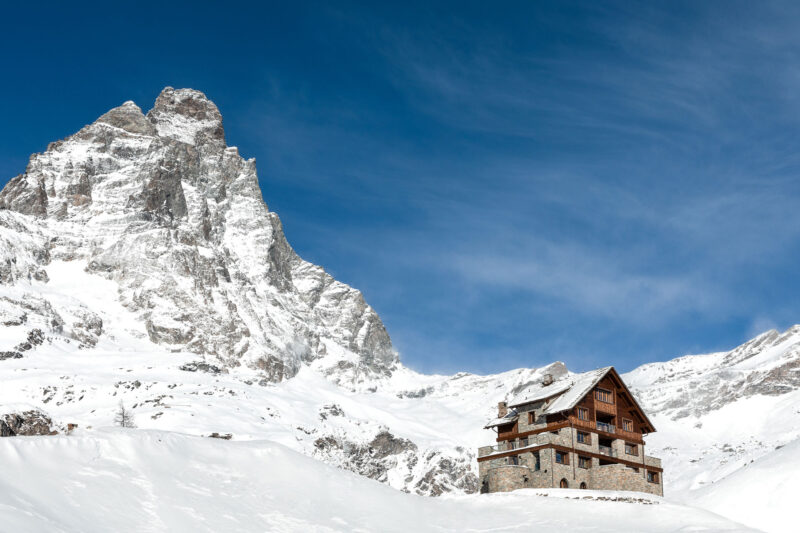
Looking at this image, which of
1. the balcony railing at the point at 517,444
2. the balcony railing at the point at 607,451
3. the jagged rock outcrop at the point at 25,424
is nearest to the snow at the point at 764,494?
the balcony railing at the point at 607,451

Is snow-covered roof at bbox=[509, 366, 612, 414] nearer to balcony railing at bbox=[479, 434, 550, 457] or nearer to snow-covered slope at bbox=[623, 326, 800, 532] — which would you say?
balcony railing at bbox=[479, 434, 550, 457]

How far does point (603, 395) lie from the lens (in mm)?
62031

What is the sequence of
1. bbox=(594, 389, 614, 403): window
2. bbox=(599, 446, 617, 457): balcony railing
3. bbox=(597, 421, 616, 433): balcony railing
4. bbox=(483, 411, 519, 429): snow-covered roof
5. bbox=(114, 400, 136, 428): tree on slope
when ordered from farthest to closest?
bbox=(114, 400, 136, 428): tree on slope < bbox=(483, 411, 519, 429): snow-covered roof < bbox=(594, 389, 614, 403): window < bbox=(597, 421, 616, 433): balcony railing < bbox=(599, 446, 617, 457): balcony railing

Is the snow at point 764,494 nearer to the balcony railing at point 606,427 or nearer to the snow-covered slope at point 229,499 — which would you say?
the snow-covered slope at point 229,499

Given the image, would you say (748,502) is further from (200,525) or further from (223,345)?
(223,345)

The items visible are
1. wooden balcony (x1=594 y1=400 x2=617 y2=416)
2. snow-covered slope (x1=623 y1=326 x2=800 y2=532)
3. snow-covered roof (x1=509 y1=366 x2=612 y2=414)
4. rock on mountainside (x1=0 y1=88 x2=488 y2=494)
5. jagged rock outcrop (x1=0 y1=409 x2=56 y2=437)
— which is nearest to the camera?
snow-covered slope (x1=623 y1=326 x2=800 y2=532)

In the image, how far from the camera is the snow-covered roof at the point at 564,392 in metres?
59.0

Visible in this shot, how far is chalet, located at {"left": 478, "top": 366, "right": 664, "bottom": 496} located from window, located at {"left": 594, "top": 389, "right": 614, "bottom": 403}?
0.07 meters

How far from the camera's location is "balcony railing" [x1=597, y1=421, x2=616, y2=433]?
61.1 metres

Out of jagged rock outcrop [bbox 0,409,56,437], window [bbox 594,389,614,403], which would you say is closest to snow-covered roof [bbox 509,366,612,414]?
window [bbox 594,389,614,403]

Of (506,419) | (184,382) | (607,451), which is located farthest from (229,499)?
(184,382)

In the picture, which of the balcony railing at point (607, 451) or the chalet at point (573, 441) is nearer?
the chalet at point (573, 441)

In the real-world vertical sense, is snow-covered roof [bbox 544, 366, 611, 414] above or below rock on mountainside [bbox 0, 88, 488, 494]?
below

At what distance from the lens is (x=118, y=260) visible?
613 feet
